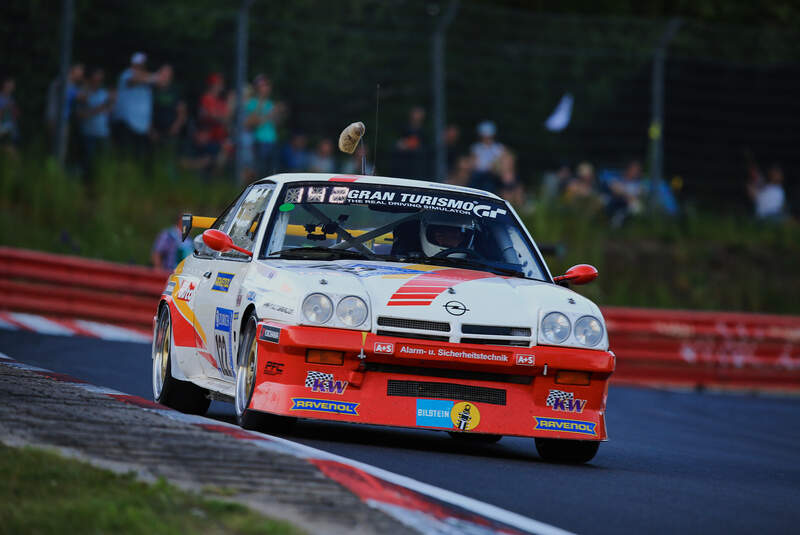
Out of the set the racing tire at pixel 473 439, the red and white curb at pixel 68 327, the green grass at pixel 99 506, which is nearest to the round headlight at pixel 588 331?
the racing tire at pixel 473 439

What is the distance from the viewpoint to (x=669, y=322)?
67.3ft

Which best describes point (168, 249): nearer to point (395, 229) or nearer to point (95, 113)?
point (95, 113)

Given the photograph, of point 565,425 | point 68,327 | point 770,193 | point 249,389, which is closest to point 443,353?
point 565,425

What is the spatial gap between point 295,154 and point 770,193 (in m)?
7.23

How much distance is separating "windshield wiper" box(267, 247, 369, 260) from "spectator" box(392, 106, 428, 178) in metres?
13.1

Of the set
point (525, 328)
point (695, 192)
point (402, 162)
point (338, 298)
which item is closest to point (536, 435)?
point (525, 328)

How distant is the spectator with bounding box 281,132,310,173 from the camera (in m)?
21.5

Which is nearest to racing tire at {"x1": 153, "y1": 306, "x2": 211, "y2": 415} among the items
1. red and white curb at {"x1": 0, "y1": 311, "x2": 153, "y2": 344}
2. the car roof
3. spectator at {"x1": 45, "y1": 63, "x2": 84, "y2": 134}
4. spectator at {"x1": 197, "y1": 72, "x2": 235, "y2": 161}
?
the car roof

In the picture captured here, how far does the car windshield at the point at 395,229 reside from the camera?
29.5 ft

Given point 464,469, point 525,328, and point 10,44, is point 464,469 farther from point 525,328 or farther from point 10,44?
point 10,44

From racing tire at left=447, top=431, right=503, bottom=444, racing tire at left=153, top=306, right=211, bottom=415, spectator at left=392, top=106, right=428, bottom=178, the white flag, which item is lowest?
racing tire at left=447, top=431, right=503, bottom=444

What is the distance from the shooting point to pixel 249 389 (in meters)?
8.29

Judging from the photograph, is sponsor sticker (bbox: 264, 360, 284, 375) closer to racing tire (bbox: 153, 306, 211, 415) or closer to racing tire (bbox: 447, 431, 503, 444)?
racing tire (bbox: 153, 306, 211, 415)

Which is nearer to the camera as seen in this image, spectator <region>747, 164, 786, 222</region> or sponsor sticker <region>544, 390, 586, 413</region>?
sponsor sticker <region>544, 390, 586, 413</region>
